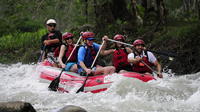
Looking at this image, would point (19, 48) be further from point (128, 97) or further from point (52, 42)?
point (128, 97)

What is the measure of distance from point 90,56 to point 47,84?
161 centimetres

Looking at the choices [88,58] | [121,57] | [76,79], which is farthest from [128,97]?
[88,58]

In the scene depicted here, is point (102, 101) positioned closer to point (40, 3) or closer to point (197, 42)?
point (197, 42)

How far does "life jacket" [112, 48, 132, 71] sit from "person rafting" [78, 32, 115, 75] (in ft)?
0.90

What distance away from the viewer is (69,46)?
10.2 metres

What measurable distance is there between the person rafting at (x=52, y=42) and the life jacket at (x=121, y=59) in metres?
2.35

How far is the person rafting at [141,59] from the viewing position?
8664mm

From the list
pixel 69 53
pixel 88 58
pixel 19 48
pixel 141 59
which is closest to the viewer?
pixel 141 59

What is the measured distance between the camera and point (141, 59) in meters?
8.65

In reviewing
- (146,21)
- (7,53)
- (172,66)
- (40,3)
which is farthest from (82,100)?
(7,53)

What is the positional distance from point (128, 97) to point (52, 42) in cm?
388

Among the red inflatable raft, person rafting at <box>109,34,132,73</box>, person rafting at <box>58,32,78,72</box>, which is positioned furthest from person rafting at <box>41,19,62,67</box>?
person rafting at <box>109,34,132,73</box>

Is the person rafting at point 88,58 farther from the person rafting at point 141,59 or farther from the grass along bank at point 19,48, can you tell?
the grass along bank at point 19,48

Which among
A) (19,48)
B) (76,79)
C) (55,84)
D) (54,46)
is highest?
(54,46)
